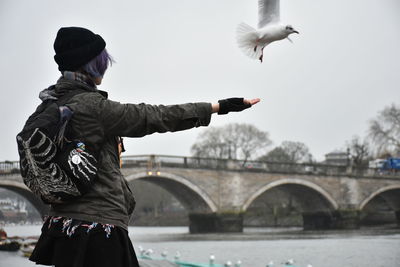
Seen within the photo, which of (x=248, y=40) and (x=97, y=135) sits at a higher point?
(x=248, y=40)

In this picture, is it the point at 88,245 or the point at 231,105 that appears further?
the point at 231,105

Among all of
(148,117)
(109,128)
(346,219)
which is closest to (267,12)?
(148,117)

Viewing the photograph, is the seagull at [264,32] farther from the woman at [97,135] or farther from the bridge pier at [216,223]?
the bridge pier at [216,223]

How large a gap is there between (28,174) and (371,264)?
14.6m

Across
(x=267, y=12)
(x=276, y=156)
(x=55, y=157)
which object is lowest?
(x=55, y=157)

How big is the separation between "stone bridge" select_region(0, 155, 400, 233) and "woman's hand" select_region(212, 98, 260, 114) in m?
26.3

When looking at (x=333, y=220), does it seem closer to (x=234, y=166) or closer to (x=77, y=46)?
(x=234, y=166)

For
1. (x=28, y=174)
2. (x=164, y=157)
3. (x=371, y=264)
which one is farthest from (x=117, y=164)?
(x=164, y=157)

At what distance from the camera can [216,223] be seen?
3378 centimetres

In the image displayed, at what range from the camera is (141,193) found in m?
54.4

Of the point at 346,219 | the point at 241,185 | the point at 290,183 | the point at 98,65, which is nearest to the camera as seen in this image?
the point at 98,65

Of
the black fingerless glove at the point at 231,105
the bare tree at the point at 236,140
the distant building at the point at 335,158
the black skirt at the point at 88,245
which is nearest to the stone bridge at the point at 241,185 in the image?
the bare tree at the point at 236,140

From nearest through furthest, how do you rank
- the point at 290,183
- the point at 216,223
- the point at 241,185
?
the point at 216,223 < the point at 241,185 < the point at 290,183

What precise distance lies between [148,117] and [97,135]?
0.19 metres
